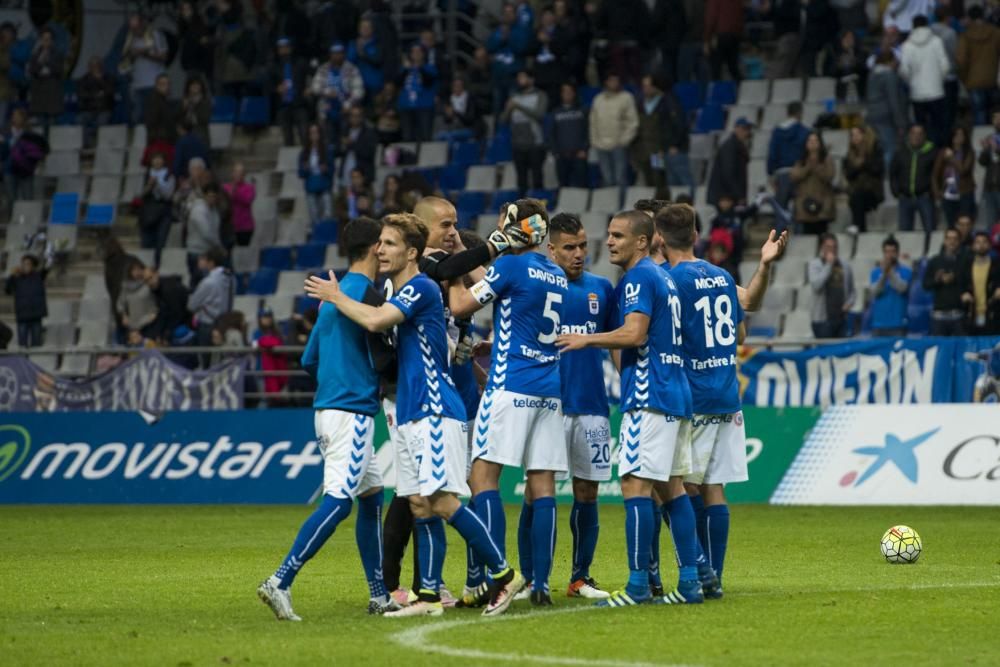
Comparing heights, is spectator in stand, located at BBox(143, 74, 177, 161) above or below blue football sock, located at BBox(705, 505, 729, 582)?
above

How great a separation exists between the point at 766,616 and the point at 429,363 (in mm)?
2474

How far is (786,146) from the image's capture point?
2705 cm

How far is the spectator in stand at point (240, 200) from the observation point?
3103 centimetres

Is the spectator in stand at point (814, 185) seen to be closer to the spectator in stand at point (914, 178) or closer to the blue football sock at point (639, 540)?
the spectator in stand at point (914, 178)

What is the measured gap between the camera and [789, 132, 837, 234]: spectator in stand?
2588cm

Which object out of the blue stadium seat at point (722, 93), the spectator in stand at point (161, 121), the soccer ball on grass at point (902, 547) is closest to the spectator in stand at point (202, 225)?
the spectator in stand at point (161, 121)

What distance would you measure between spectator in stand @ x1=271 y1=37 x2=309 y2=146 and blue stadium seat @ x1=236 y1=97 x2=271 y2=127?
51cm

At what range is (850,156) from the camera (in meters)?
26.1

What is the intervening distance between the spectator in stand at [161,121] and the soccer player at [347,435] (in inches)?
862

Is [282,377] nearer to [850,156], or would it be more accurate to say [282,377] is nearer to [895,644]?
[850,156]

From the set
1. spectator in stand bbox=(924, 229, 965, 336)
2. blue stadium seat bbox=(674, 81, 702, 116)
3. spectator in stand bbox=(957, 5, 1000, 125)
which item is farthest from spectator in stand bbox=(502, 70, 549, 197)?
spectator in stand bbox=(924, 229, 965, 336)

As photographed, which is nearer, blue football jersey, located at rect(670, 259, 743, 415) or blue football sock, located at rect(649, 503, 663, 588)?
blue football jersey, located at rect(670, 259, 743, 415)

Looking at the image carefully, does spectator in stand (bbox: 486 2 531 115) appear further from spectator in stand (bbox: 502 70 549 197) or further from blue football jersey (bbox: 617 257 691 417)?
blue football jersey (bbox: 617 257 691 417)

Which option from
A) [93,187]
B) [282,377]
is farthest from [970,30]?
[93,187]
